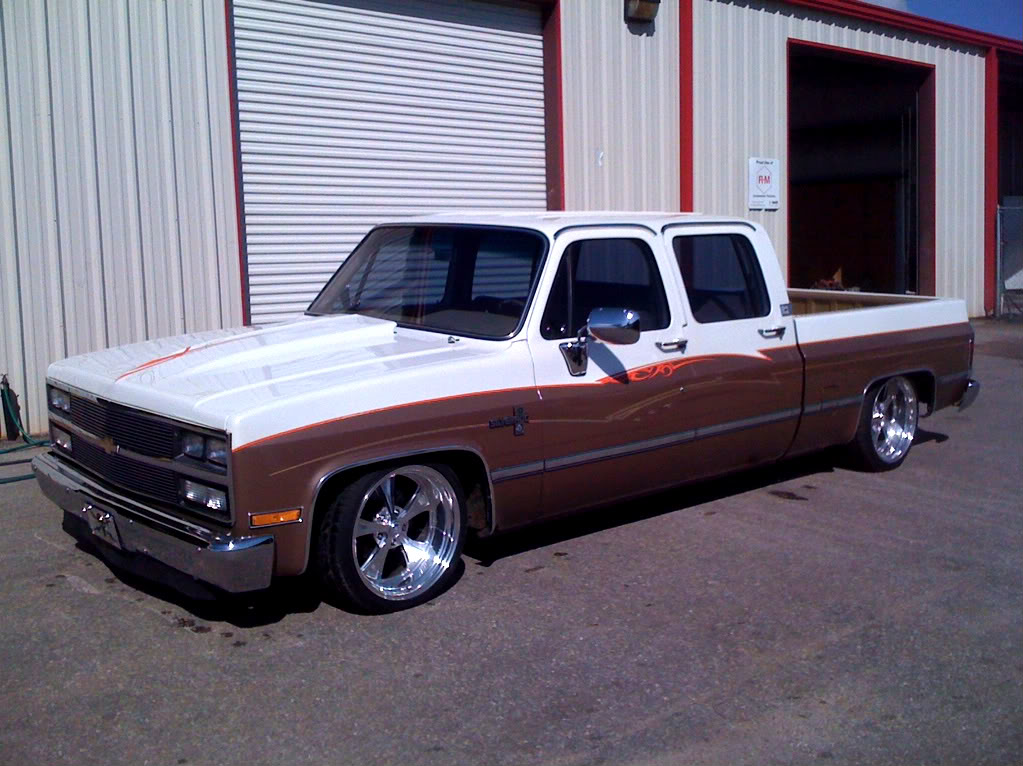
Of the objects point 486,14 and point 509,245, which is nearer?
point 509,245

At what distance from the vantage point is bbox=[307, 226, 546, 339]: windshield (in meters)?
5.85

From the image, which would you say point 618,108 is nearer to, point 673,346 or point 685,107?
point 685,107

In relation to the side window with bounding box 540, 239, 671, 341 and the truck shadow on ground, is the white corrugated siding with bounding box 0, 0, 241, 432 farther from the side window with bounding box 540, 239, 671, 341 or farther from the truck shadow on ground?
the side window with bounding box 540, 239, 671, 341

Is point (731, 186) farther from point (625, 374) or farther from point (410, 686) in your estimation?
point (410, 686)

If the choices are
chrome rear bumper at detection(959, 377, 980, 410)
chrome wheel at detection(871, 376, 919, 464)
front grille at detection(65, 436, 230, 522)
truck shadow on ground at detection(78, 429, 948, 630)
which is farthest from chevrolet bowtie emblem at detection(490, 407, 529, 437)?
chrome rear bumper at detection(959, 377, 980, 410)

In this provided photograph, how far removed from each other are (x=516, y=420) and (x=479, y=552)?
1.02m

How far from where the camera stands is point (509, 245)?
6086 millimetres

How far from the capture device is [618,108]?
42.7ft

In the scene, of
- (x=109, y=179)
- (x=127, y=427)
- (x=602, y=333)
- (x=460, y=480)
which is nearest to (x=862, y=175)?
(x=109, y=179)

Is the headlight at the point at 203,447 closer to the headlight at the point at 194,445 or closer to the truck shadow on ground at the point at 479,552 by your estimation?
the headlight at the point at 194,445

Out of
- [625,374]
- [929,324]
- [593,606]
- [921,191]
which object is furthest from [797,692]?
[921,191]

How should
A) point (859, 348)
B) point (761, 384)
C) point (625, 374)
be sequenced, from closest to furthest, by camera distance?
point (625, 374), point (761, 384), point (859, 348)

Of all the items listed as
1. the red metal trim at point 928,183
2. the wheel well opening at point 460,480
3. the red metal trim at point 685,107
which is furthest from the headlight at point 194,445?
the red metal trim at point 928,183

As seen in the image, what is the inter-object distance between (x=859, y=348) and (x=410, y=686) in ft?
14.1
